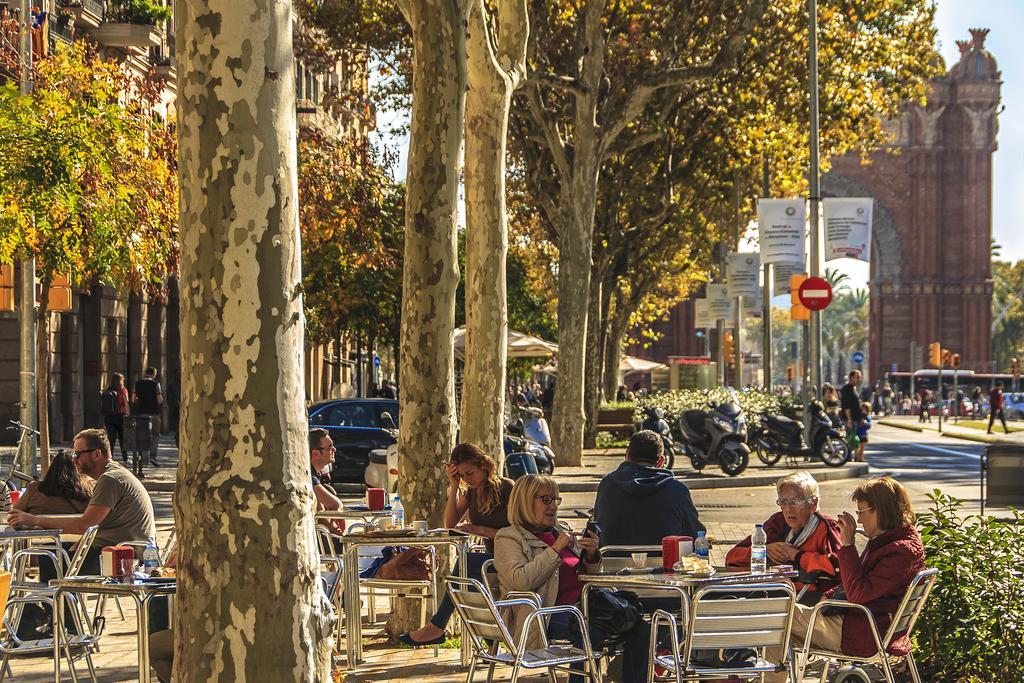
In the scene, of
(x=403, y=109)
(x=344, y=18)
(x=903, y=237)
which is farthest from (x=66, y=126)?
(x=903, y=237)

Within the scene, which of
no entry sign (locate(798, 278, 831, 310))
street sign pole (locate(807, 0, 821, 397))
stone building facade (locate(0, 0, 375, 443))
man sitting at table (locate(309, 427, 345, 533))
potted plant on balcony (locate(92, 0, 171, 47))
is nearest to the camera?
man sitting at table (locate(309, 427, 345, 533))

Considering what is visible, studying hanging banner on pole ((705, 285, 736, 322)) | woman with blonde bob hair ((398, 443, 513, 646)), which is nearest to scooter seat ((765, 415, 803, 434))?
hanging banner on pole ((705, 285, 736, 322))

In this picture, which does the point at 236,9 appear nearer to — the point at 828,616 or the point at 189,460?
the point at 189,460

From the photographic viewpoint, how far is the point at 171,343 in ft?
152

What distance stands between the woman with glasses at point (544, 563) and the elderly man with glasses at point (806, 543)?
775 mm

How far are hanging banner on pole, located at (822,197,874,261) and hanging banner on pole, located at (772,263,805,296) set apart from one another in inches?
79.9

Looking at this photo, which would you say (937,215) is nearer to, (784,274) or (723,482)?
(784,274)

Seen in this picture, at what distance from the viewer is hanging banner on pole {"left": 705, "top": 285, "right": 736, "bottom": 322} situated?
152ft

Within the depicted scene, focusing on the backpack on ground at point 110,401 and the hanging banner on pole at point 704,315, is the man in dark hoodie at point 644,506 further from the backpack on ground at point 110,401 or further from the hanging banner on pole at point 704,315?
the hanging banner on pole at point 704,315

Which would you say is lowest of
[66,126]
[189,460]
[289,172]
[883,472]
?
[883,472]

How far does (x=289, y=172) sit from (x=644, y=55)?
26728mm

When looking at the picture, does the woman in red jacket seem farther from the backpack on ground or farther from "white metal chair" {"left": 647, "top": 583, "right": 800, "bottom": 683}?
the backpack on ground

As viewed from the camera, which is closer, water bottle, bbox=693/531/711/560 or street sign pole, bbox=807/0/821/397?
water bottle, bbox=693/531/711/560

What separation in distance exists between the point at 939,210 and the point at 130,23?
2463 inches
